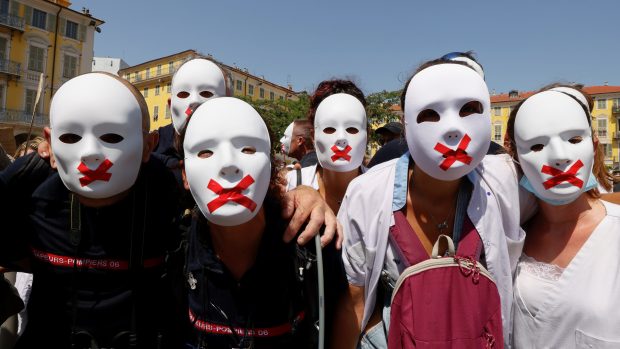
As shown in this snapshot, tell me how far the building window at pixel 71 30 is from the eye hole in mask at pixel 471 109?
3554 cm

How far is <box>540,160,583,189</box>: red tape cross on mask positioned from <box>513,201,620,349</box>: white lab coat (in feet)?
0.88

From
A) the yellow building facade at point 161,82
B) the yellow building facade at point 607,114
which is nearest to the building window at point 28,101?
the yellow building facade at point 161,82

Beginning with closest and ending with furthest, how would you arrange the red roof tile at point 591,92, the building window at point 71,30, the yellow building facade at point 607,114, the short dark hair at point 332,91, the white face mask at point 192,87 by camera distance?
the white face mask at point 192,87 < the short dark hair at point 332,91 < the building window at point 71,30 < the yellow building facade at point 607,114 < the red roof tile at point 591,92

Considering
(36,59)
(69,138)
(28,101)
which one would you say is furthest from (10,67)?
(69,138)

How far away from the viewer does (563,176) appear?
209 centimetres

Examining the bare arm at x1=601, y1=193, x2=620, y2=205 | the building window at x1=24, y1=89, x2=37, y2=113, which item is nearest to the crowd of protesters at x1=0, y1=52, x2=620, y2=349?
the bare arm at x1=601, y1=193, x2=620, y2=205

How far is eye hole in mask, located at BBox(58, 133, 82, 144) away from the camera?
79.8 inches

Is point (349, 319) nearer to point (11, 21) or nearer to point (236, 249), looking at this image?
point (236, 249)

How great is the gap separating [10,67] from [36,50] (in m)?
2.48

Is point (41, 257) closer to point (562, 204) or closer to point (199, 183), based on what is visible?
point (199, 183)

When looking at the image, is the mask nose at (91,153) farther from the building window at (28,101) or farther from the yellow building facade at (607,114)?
the yellow building facade at (607,114)

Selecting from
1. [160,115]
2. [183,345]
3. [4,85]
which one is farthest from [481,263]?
[160,115]

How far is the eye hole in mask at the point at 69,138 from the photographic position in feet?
6.65

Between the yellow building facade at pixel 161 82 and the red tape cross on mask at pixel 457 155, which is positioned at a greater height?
the yellow building facade at pixel 161 82
